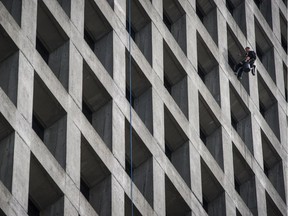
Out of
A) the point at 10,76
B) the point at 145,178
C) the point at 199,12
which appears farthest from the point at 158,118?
the point at 199,12

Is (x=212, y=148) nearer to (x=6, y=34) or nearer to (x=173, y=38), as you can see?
(x=173, y=38)

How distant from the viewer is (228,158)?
2486 inches

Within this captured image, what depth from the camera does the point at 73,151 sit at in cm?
5356

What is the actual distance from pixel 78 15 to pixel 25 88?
5783 mm

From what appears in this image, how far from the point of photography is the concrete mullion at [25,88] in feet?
170

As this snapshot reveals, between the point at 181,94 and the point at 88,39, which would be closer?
the point at 88,39

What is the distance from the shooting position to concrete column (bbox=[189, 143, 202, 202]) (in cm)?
5994

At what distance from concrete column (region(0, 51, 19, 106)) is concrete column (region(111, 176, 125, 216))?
580 cm

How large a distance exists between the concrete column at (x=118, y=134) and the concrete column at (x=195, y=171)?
4.83m

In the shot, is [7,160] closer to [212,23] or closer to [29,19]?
[29,19]

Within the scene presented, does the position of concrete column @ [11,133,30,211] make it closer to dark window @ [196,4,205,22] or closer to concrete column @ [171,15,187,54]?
concrete column @ [171,15,187,54]

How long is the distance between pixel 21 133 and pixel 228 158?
14.4 metres

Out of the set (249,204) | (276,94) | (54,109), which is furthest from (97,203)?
(276,94)

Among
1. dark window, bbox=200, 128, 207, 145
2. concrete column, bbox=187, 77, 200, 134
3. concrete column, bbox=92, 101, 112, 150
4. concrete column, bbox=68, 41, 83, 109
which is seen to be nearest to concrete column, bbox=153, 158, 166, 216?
concrete column, bbox=92, 101, 112, 150
